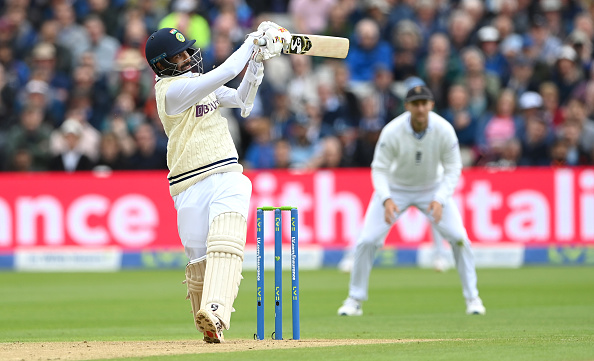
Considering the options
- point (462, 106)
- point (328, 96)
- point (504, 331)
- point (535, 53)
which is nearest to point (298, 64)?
point (328, 96)

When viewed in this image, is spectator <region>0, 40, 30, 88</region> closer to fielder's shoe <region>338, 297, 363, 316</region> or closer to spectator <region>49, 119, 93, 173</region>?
spectator <region>49, 119, 93, 173</region>

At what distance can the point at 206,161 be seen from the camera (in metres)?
7.30

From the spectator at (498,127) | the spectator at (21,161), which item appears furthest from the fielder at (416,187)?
the spectator at (21,161)

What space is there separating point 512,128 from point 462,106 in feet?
2.73

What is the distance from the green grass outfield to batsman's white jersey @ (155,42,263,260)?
1103mm

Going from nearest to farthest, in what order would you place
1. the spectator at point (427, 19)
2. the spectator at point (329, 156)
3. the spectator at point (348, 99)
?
the spectator at point (329, 156) → the spectator at point (348, 99) → the spectator at point (427, 19)

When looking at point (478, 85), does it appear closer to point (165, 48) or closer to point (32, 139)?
point (32, 139)

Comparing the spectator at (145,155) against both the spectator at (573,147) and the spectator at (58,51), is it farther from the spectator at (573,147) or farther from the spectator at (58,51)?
the spectator at (573,147)

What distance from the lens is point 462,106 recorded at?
16578 mm

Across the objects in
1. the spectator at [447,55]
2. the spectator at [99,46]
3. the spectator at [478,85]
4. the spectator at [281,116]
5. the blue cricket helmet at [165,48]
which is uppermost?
the spectator at [99,46]

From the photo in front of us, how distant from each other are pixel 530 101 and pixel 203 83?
10.2 m

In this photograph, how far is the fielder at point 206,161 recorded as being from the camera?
23.1ft

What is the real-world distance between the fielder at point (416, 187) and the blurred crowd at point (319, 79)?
213 inches

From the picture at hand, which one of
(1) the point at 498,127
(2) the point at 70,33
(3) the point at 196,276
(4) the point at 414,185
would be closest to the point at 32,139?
(2) the point at 70,33
